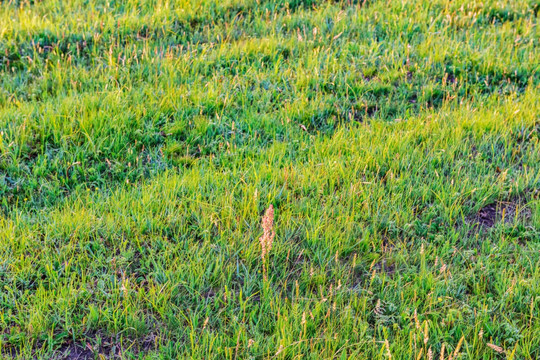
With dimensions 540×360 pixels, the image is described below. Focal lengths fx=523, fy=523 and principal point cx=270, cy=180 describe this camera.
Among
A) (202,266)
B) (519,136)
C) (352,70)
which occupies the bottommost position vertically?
(202,266)

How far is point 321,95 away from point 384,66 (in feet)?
3.11

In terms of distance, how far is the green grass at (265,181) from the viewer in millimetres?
3225

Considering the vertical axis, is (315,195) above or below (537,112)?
below

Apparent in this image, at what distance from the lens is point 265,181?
4.29 metres

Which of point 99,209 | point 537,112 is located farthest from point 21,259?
point 537,112

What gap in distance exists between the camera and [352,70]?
578 centimetres

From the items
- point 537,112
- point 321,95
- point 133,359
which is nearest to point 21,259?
point 133,359

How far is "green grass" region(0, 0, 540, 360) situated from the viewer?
10.6 ft

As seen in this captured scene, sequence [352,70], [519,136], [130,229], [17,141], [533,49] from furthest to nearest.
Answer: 1. [533,49]
2. [352,70]
3. [519,136]
4. [17,141]
5. [130,229]

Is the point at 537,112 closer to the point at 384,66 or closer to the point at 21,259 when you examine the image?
the point at 384,66

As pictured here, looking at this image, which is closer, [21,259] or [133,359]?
[133,359]

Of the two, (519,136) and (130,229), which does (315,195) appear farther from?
(519,136)

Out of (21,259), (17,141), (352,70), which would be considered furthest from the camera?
(352,70)

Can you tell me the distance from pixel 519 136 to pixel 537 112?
462mm
